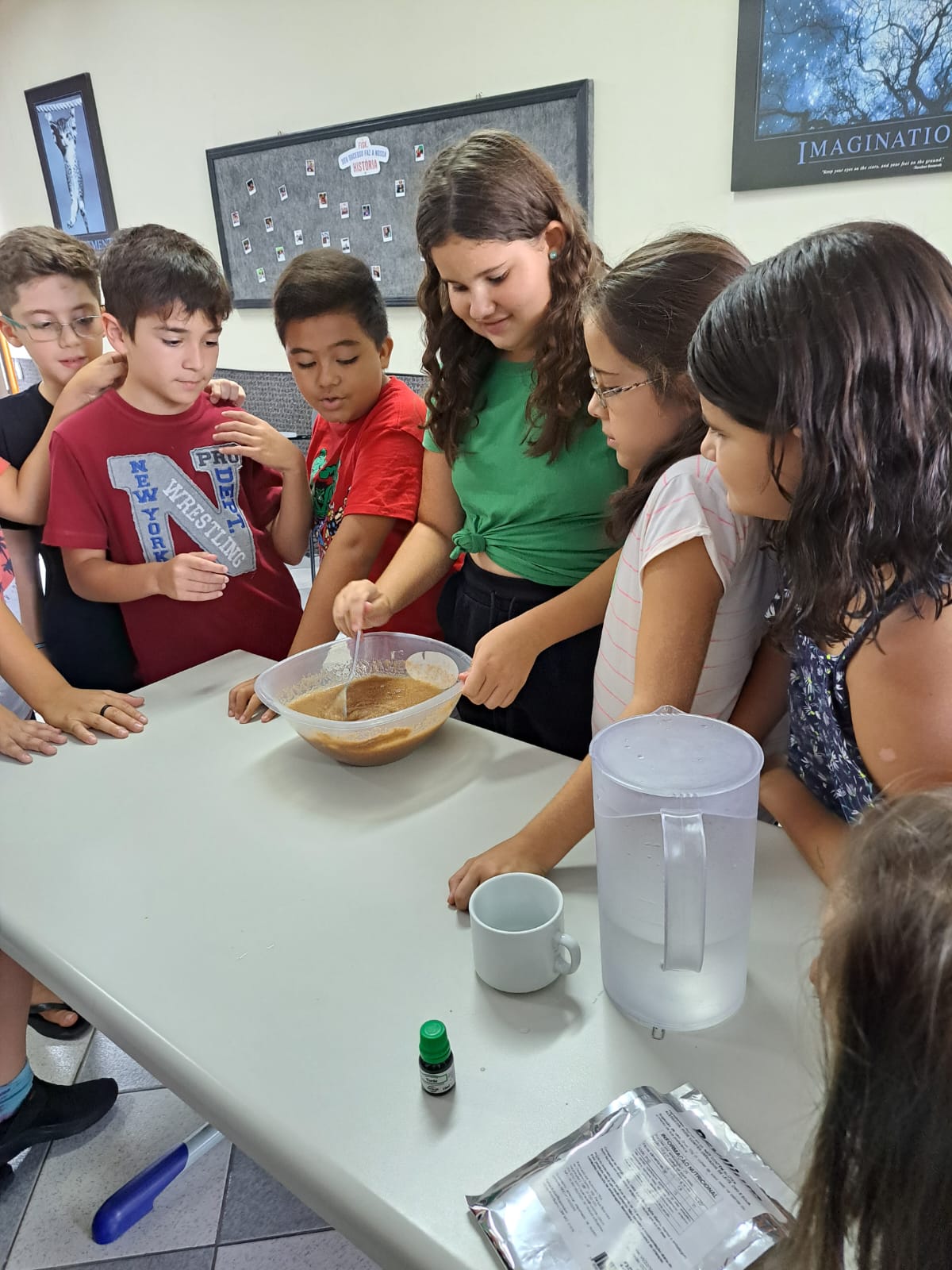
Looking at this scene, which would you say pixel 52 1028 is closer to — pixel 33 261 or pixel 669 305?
pixel 33 261

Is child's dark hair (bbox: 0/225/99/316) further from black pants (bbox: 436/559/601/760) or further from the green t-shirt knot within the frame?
black pants (bbox: 436/559/601/760)

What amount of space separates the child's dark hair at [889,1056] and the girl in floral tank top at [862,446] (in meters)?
0.28

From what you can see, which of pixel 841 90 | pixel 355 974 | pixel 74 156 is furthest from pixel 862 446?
pixel 74 156

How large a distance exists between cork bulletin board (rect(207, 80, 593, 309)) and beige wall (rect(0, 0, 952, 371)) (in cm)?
6

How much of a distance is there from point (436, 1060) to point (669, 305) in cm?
77

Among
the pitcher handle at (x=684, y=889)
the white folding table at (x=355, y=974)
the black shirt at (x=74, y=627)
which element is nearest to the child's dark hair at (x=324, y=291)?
the black shirt at (x=74, y=627)

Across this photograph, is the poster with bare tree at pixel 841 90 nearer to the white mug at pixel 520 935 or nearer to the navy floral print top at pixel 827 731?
the navy floral print top at pixel 827 731

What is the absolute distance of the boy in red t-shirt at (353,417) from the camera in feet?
4.73

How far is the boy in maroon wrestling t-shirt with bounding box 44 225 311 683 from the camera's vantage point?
1.42 metres

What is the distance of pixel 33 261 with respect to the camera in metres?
1.66

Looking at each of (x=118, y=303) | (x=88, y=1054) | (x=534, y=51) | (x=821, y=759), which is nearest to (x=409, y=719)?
(x=821, y=759)

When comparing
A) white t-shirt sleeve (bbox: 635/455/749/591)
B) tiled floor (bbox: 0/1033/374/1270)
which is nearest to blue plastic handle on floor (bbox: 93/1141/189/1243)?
tiled floor (bbox: 0/1033/374/1270)

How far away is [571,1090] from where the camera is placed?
0.60 metres

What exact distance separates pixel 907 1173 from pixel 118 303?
5.13 feet
